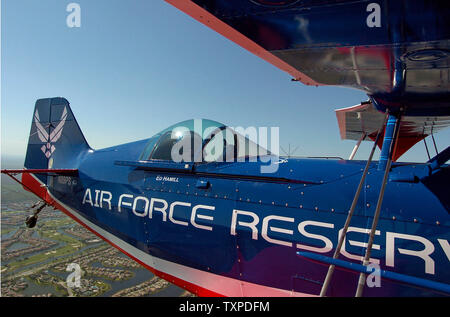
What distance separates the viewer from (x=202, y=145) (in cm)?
326

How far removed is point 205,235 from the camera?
2.75m

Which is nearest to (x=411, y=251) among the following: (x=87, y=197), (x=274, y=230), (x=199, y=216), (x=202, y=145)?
(x=274, y=230)

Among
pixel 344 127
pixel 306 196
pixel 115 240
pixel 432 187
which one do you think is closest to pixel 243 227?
pixel 306 196

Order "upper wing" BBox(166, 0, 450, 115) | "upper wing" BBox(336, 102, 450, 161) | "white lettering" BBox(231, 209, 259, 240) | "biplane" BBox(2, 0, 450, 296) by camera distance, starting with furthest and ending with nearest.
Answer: "upper wing" BBox(336, 102, 450, 161) → "white lettering" BBox(231, 209, 259, 240) → "biplane" BBox(2, 0, 450, 296) → "upper wing" BBox(166, 0, 450, 115)

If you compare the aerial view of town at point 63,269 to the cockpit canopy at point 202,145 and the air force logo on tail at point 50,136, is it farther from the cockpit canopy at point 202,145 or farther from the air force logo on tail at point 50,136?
the cockpit canopy at point 202,145

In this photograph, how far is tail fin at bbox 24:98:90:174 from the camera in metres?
5.85

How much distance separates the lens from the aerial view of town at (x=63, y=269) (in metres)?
19.1

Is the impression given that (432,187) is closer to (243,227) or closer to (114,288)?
(243,227)

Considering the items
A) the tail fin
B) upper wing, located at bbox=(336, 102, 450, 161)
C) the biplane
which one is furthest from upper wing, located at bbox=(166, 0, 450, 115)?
the tail fin

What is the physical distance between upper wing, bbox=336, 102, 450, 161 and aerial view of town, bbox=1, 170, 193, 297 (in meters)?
14.8

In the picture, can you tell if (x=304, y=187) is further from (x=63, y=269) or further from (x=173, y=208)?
(x=63, y=269)

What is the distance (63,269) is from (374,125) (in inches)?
1101

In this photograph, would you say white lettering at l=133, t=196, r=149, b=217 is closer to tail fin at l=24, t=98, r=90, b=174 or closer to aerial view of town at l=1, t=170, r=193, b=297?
tail fin at l=24, t=98, r=90, b=174

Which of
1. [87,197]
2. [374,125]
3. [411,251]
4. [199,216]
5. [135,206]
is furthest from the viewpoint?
[374,125]
